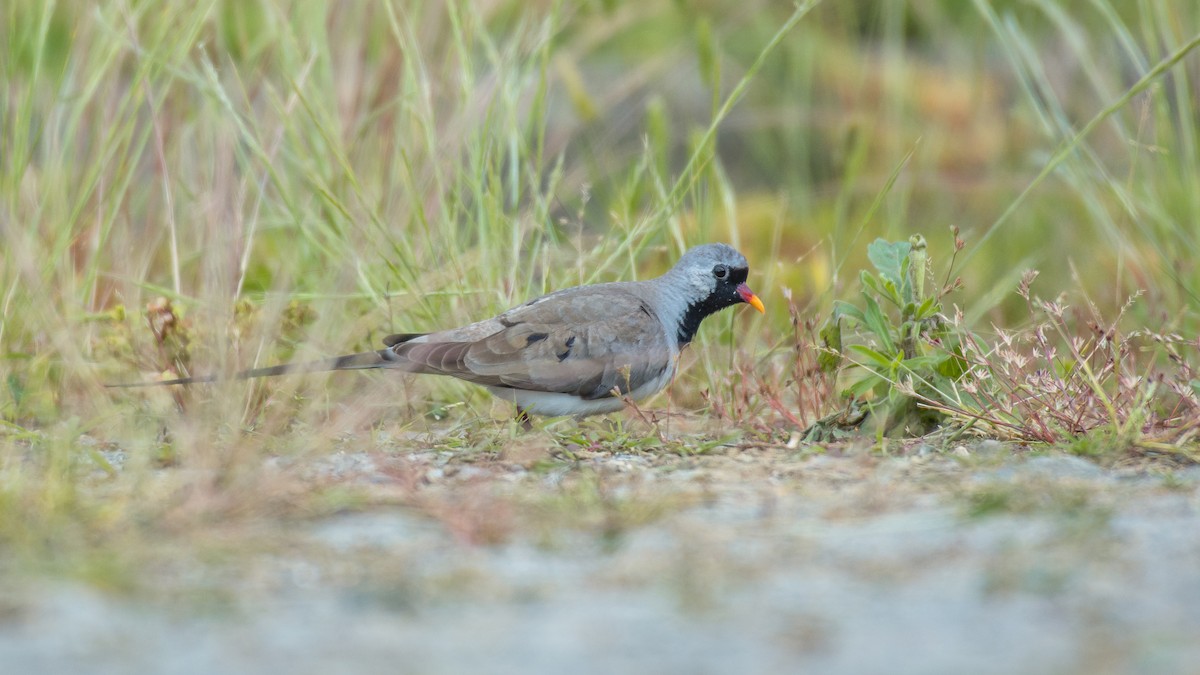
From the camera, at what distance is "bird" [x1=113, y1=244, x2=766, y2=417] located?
13.3ft

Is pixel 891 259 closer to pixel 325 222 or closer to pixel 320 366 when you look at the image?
pixel 320 366

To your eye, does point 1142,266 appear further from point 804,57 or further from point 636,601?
point 636,601

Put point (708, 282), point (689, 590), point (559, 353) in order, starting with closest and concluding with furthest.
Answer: point (689, 590) < point (559, 353) < point (708, 282)

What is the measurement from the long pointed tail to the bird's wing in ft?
0.15

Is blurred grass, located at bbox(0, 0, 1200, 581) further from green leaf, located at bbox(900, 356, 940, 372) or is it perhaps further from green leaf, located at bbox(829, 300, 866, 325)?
green leaf, located at bbox(900, 356, 940, 372)

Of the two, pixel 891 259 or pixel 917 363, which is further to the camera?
pixel 891 259

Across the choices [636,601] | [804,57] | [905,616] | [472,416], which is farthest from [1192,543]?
[804,57]

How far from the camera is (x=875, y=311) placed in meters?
3.64

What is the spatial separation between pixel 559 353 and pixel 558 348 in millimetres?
16

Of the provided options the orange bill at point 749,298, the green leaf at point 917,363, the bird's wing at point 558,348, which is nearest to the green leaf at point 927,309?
the green leaf at point 917,363

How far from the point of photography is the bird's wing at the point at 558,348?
4.05m

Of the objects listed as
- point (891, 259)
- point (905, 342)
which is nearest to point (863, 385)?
point (905, 342)

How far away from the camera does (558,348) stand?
13.7 feet

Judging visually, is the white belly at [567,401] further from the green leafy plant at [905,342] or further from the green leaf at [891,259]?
the green leaf at [891,259]
